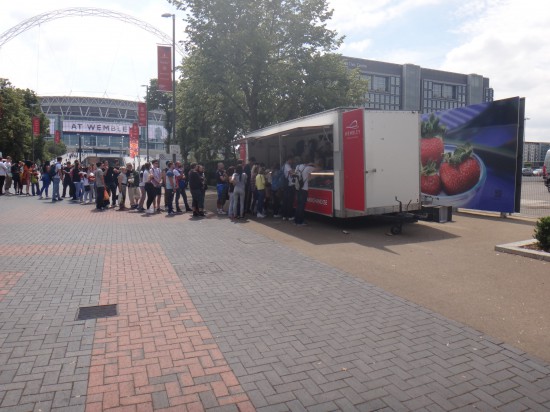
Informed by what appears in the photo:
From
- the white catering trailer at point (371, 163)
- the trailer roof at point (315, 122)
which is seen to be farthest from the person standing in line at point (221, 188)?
the white catering trailer at point (371, 163)

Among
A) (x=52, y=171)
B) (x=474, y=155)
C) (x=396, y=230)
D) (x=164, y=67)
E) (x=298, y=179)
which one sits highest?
(x=164, y=67)

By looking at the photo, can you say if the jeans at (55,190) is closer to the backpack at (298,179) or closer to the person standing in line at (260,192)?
the person standing in line at (260,192)

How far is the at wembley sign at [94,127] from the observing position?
114438 mm

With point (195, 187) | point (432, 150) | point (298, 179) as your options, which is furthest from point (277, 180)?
point (432, 150)

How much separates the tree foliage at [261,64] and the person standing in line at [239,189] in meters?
9.48

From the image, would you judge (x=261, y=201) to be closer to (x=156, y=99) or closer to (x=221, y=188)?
(x=221, y=188)

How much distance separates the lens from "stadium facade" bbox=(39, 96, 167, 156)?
380 feet

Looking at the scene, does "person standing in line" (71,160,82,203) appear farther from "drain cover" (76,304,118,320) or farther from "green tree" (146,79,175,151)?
"green tree" (146,79,175,151)

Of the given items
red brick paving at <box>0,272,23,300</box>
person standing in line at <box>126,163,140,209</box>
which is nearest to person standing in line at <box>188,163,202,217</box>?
person standing in line at <box>126,163,140,209</box>

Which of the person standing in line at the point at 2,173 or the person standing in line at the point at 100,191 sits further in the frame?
the person standing in line at the point at 2,173

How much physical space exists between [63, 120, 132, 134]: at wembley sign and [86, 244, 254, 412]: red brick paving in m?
121

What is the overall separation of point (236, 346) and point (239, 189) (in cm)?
997

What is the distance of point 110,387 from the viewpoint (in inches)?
135

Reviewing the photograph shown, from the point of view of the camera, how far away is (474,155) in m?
13.1
